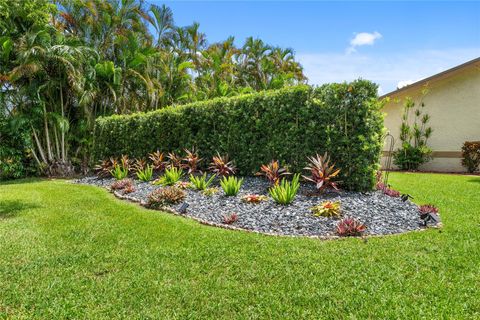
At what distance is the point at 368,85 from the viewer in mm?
6941

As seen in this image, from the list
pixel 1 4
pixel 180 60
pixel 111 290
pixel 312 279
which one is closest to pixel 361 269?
pixel 312 279

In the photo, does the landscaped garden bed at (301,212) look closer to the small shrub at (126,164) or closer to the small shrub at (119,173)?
the small shrub at (119,173)

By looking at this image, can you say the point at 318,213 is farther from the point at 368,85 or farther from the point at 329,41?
the point at 329,41

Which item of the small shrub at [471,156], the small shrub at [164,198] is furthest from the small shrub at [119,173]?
the small shrub at [471,156]

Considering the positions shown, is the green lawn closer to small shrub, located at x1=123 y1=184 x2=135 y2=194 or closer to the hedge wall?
the hedge wall

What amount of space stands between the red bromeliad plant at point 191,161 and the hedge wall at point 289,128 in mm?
254

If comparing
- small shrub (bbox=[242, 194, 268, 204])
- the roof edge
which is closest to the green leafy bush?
the roof edge

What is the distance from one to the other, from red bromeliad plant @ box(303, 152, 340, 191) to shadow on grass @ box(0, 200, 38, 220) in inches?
251

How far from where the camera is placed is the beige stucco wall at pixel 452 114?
1382cm

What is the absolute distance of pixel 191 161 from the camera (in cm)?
997

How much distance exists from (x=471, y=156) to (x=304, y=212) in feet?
36.6

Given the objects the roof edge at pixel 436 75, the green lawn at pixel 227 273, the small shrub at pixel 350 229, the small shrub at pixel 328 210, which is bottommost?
the green lawn at pixel 227 273

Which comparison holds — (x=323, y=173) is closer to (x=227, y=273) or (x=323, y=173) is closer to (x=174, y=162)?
(x=227, y=273)

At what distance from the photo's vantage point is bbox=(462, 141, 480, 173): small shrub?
519 inches
